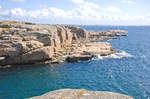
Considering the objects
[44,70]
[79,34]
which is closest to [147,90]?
[44,70]

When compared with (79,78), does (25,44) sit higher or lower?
higher

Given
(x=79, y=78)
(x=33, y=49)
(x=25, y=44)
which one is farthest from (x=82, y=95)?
(x=25, y=44)

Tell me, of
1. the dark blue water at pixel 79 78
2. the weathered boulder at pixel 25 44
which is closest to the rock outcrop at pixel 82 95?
the dark blue water at pixel 79 78

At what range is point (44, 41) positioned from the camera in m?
50.8

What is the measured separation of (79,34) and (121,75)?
64738mm

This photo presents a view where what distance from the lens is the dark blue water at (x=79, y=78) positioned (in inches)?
1225

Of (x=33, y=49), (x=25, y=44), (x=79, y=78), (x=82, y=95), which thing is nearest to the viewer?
(x=82, y=95)

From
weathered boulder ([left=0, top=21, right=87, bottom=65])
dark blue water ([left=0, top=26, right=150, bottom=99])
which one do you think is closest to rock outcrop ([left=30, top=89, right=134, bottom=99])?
dark blue water ([left=0, top=26, right=150, bottom=99])

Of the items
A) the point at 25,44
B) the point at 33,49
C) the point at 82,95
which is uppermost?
the point at 82,95

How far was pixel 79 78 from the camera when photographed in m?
38.0

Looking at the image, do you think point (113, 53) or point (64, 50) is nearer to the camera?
point (64, 50)

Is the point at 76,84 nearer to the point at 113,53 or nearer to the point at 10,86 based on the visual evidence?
the point at 10,86

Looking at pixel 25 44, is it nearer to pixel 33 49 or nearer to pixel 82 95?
pixel 33 49

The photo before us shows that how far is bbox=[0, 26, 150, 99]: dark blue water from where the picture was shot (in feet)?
102
